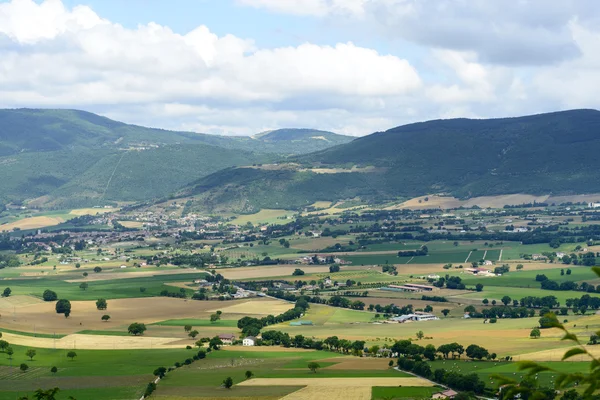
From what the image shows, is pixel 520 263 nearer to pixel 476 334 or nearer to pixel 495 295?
pixel 495 295

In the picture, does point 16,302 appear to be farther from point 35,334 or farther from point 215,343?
point 215,343

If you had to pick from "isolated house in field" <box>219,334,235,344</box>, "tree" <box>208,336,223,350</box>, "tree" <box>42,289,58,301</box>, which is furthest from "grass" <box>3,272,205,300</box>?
"tree" <box>208,336,223,350</box>

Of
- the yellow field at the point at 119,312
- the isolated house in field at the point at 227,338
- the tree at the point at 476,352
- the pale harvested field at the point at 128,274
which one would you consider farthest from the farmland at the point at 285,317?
the isolated house in field at the point at 227,338

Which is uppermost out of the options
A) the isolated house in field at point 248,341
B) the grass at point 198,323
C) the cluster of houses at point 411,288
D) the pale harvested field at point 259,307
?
the cluster of houses at point 411,288

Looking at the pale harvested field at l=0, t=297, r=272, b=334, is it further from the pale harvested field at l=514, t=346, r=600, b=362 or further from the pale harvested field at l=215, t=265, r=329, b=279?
the pale harvested field at l=514, t=346, r=600, b=362

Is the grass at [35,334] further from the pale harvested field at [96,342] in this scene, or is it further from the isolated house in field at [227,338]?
the isolated house in field at [227,338]

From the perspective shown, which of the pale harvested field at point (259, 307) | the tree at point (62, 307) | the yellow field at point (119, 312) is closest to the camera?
the yellow field at point (119, 312)
